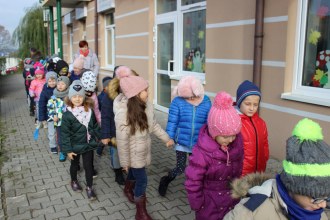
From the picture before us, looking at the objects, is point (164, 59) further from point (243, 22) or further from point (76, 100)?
point (76, 100)

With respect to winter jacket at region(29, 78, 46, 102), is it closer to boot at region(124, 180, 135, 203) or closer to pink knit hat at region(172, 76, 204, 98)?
boot at region(124, 180, 135, 203)

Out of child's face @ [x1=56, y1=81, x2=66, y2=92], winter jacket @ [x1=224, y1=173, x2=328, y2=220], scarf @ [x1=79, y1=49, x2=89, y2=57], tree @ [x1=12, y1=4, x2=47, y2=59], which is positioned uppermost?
tree @ [x1=12, y1=4, x2=47, y2=59]

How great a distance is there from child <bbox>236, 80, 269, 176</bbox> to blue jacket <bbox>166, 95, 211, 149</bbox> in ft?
2.15

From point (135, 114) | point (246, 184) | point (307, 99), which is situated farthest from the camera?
point (307, 99)

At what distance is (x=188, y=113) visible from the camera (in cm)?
364

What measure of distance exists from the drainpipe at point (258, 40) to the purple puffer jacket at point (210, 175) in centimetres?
304

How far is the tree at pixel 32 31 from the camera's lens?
86.6ft

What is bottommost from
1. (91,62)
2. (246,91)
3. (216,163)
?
(216,163)

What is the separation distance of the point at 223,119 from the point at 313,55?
3.05 meters

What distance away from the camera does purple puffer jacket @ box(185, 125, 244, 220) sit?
2.44 meters

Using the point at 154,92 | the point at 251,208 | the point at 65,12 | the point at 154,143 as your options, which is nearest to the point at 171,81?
the point at 154,92

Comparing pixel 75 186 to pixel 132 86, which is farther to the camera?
pixel 75 186

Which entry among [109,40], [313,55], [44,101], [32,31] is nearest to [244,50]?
[313,55]

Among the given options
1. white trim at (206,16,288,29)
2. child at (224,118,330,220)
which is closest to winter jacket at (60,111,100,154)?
child at (224,118,330,220)
